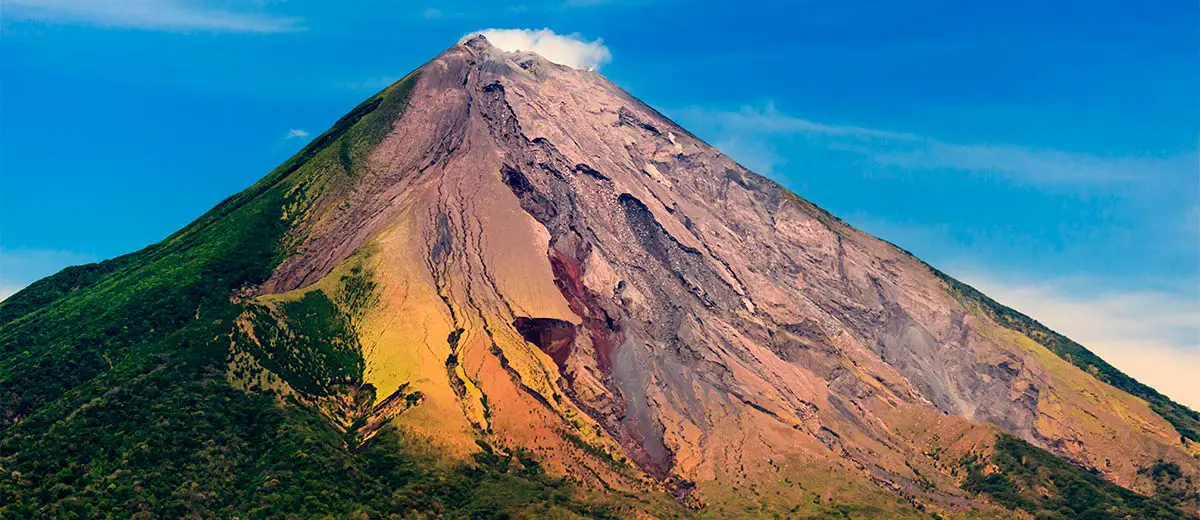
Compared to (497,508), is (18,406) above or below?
above

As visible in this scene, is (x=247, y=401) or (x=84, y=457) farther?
(x=247, y=401)

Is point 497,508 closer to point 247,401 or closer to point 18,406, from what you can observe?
point 247,401

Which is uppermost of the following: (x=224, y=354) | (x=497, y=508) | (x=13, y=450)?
(x=224, y=354)

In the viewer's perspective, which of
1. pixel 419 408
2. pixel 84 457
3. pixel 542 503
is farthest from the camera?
pixel 419 408

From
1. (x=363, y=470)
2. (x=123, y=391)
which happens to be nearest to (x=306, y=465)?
(x=363, y=470)

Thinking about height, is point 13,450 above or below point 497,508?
above

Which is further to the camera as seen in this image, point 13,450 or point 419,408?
point 419,408

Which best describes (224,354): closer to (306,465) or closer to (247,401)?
(247,401)

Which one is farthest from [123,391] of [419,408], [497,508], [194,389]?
[497,508]

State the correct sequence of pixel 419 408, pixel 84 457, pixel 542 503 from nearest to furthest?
pixel 84 457 < pixel 542 503 < pixel 419 408
